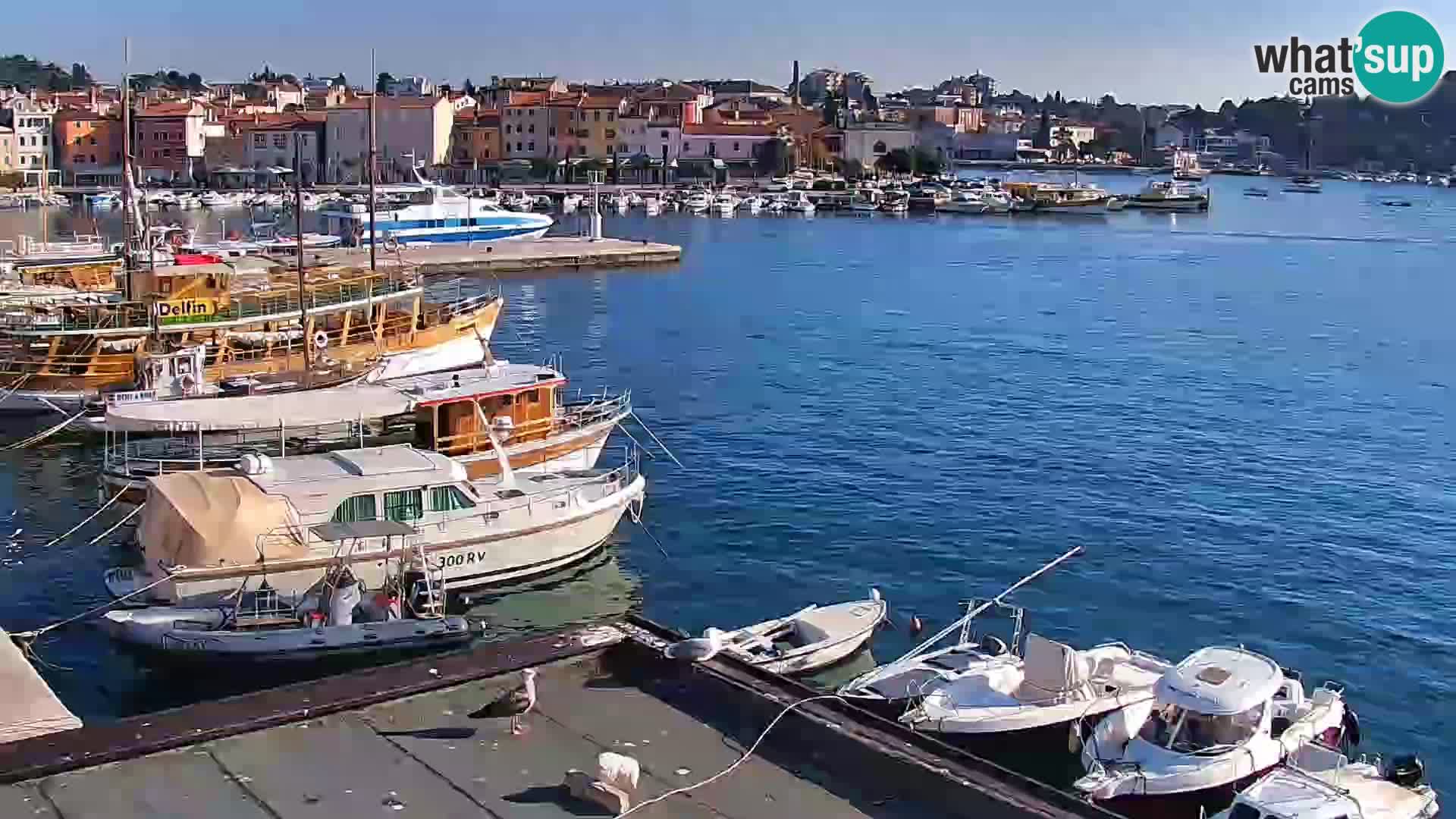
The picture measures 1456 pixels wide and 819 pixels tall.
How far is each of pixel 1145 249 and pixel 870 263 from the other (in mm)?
12520

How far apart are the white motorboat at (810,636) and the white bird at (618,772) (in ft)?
20.5

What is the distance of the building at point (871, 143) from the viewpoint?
9944 cm

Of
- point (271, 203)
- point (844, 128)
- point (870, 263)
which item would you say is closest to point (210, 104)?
point (271, 203)

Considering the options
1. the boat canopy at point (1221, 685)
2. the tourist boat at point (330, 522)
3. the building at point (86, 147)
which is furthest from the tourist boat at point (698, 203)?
the boat canopy at point (1221, 685)

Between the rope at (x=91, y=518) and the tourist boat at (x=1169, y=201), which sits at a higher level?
the tourist boat at (x=1169, y=201)

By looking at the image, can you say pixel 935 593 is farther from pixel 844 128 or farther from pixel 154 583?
pixel 844 128

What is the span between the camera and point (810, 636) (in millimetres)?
12859

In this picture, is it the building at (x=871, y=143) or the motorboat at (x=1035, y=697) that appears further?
the building at (x=871, y=143)

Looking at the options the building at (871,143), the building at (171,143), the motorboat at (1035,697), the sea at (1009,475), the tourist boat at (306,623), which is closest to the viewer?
the motorboat at (1035,697)

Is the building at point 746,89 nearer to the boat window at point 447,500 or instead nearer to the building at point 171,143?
the building at point 171,143

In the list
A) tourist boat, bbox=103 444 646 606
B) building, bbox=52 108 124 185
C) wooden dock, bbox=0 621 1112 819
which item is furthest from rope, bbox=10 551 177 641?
building, bbox=52 108 124 185

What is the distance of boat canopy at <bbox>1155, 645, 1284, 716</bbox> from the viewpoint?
32.7ft

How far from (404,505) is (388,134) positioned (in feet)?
245

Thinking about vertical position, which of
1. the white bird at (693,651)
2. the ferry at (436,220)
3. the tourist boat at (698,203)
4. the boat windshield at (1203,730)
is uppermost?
the tourist boat at (698,203)
